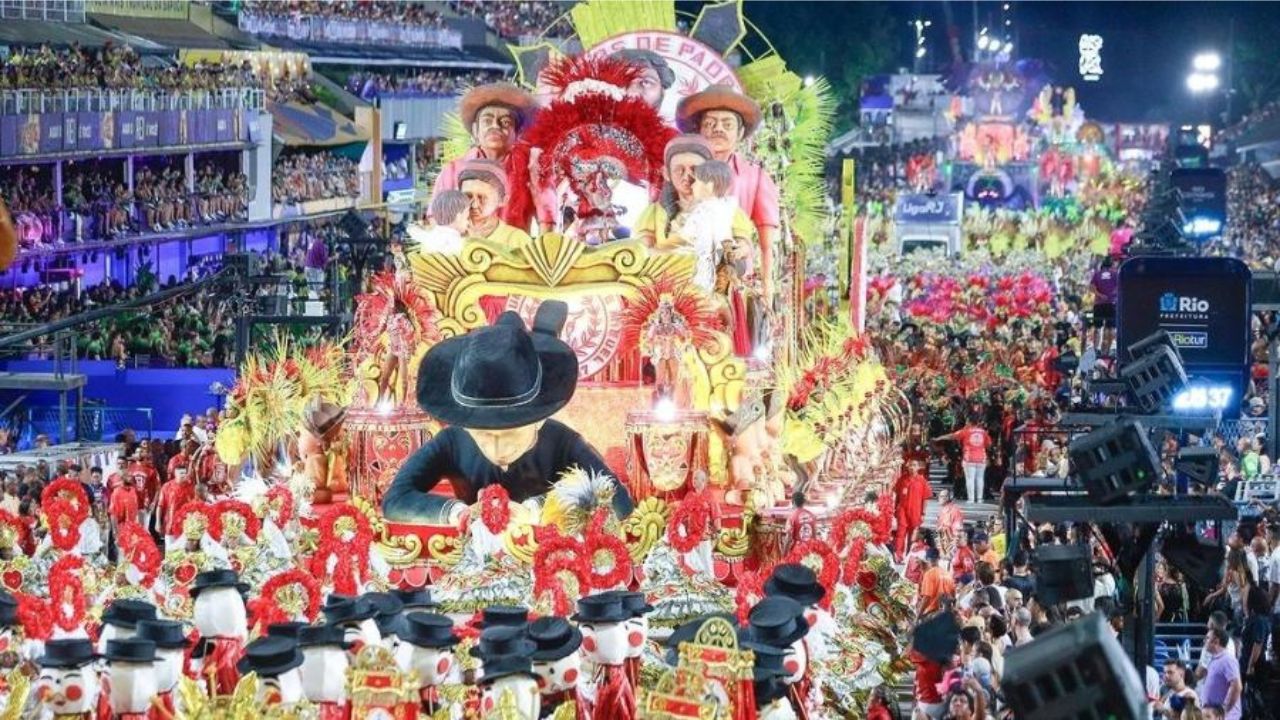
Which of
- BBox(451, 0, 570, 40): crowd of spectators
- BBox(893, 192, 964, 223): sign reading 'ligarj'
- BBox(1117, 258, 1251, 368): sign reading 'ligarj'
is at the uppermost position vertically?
BBox(451, 0, 570, 40): crowd of spectators

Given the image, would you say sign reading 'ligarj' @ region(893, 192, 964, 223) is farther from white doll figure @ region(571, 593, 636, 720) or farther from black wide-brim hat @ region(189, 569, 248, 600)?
white doll figure @ region(571, 593, 636, 720)

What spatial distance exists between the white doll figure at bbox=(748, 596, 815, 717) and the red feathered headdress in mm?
5695

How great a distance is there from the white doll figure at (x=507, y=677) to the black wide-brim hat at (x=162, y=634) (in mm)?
1497

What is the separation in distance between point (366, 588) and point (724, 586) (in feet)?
7.19

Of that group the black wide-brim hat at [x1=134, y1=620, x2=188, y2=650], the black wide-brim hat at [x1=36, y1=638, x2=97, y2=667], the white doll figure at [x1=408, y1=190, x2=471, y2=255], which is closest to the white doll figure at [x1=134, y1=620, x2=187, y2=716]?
the black wide-brim hat at [x1=134, y1=620, x2=188, y2=650]

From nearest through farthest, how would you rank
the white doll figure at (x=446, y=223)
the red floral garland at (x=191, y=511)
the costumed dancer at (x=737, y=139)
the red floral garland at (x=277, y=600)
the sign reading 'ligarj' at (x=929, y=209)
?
the red floral garland at (x=277, y=600) → the red floral garland at (x=191, y=511) → the white doll figure at (x=446, y=223) → the costumed dancer at (x=737, y=139) → the sign reading 'ligarj' at (x=929, y=209)

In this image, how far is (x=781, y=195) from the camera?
915 inches

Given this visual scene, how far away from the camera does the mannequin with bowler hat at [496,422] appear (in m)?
17.5

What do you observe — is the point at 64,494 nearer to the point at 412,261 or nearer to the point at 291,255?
the point at 412,261

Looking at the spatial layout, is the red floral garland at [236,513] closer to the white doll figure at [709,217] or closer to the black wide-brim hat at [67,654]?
the black wide-brim hat at [67,654]

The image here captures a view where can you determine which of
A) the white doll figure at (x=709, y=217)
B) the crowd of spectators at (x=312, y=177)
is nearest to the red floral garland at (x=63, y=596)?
the white doll figure at (x=709, y=217)

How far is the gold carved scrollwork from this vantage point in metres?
17.7

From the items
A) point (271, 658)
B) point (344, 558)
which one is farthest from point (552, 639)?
point (344, 558)

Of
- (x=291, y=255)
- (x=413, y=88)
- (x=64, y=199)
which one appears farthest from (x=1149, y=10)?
(x=64, y=199)
